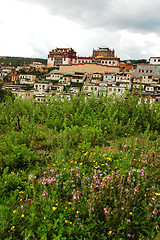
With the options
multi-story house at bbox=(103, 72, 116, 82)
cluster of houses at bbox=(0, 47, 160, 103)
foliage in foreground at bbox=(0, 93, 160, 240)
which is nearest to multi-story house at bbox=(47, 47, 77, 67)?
cluster of houses at bbox=(0, 47, 160, 103)

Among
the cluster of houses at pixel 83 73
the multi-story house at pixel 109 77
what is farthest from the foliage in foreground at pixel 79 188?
the multi-story house at pixel 109 77

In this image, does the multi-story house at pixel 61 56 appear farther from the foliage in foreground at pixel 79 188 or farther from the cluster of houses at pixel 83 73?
the foliage in foreground at pixel 79 188

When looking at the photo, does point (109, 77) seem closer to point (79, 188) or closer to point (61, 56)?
point (61, 56)

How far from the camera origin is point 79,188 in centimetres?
211

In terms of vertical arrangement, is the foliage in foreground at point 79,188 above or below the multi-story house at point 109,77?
below

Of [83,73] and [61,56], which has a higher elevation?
[61,56]

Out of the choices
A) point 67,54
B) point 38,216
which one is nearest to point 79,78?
point 67,54

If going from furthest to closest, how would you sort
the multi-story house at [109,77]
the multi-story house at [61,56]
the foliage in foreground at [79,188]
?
the multi-story house at [61,56] → the multi-story house at [109,77] → the foliage in foreground at [79,188]

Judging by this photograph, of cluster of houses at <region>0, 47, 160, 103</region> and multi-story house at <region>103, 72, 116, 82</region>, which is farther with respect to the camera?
multi-story house at <region>103, 72, 116, 82</region>

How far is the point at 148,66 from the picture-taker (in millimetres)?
52969

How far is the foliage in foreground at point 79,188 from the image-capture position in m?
1.63

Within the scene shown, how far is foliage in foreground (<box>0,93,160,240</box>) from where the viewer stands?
1630mm

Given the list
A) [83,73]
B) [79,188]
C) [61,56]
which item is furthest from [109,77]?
[79,188]

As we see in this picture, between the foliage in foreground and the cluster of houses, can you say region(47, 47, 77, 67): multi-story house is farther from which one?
the foliage in foreground
